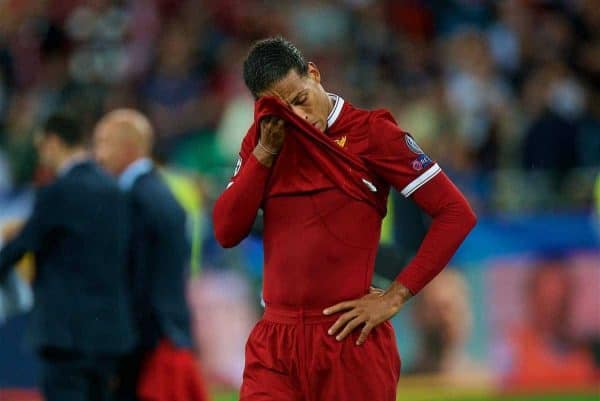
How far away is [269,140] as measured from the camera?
18.4 ft

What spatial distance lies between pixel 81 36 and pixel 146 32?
0.68 metres

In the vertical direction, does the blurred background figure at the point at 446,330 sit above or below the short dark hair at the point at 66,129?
below

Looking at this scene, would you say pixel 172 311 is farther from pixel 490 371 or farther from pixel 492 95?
pixel 492 95

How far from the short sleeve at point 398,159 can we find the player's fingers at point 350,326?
1.74ft

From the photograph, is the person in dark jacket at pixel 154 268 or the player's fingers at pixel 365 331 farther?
the person in dark jacket at pixel 154 268

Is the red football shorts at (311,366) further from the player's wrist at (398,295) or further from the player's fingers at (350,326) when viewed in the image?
the player's wrist at (398,295)

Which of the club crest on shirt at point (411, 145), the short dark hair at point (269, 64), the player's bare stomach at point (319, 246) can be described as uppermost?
the short dark hair at point (269, 64)

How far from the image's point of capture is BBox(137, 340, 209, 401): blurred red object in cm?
884

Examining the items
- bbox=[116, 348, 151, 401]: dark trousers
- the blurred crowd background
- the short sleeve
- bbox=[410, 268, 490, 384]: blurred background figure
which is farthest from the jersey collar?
bbox=[410, 268, 490, 384]: blurred background figure

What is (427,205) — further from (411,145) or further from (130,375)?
(130,375)

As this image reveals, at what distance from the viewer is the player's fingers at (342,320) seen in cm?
575

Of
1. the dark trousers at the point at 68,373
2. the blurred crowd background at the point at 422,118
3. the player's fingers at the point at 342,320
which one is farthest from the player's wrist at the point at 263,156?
the blurred crowd background at the point at 422,118

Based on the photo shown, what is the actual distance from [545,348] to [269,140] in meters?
7.13

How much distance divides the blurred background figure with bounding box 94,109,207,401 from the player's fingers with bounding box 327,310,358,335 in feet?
10.5
